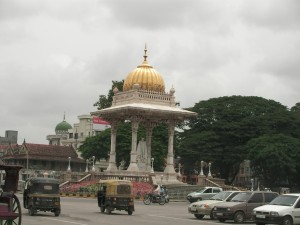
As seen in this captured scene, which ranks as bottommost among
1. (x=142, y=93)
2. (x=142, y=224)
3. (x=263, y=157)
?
(x=142, y=224)

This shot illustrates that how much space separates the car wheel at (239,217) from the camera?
27.7m

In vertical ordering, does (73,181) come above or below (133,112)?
below

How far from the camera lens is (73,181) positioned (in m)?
58.8

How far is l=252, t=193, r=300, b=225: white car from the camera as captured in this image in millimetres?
24406

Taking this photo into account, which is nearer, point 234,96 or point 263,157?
point 263,157

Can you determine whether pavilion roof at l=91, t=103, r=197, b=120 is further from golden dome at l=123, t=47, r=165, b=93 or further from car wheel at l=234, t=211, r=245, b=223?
car wheel at l=234, t=211, r=245, b=223

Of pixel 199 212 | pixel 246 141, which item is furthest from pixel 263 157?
pixel 199 212

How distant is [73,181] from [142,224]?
34952mm

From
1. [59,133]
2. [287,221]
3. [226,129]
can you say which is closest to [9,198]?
[287,221]

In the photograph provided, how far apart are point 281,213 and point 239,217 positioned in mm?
3590

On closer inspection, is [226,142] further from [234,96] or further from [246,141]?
[234,96]

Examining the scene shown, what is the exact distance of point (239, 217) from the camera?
91.1ft

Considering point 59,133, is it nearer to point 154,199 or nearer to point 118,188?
point 154,199

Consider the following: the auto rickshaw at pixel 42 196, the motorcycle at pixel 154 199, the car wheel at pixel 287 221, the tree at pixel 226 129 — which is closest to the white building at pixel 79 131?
the tree at pixel 226 129
